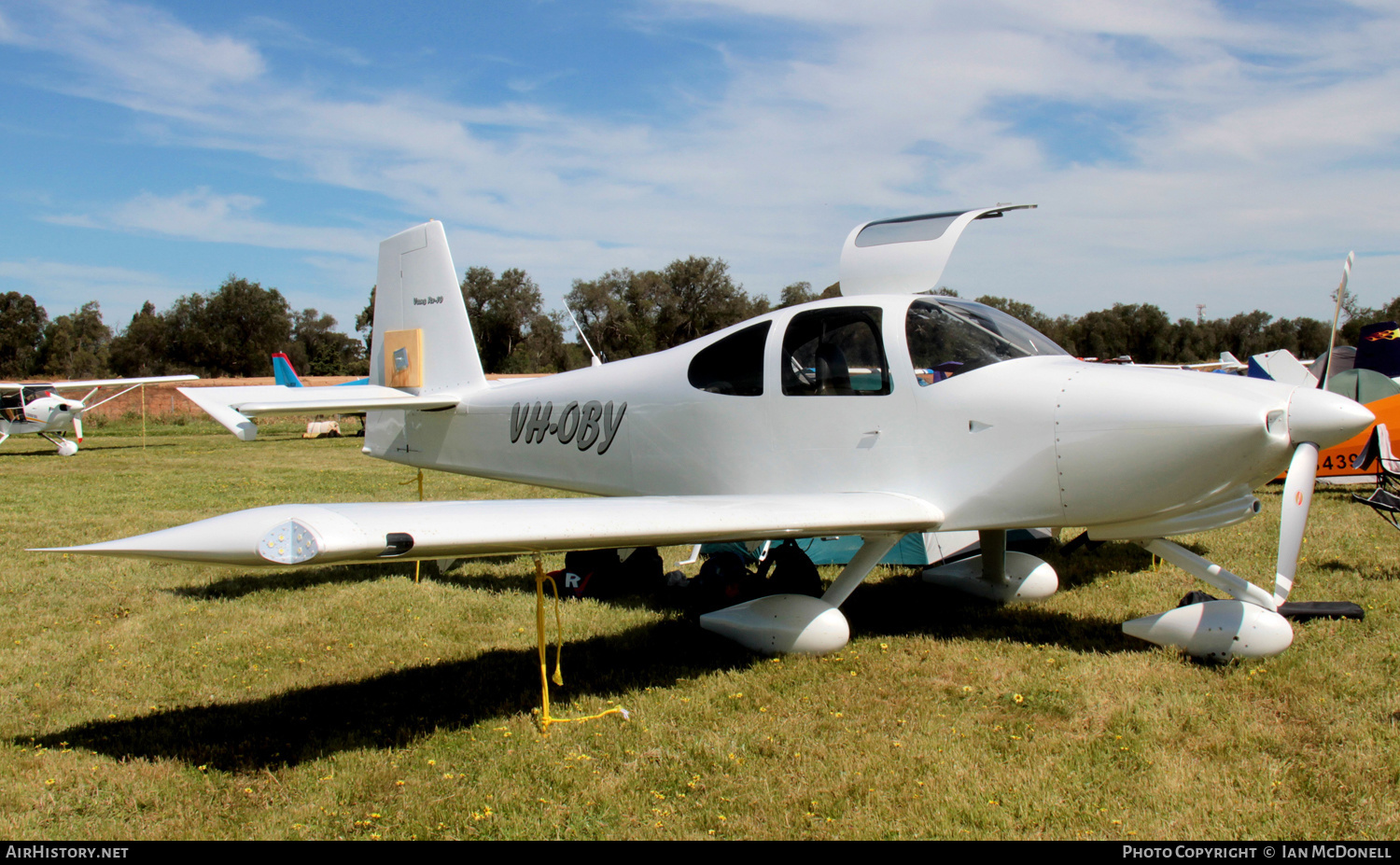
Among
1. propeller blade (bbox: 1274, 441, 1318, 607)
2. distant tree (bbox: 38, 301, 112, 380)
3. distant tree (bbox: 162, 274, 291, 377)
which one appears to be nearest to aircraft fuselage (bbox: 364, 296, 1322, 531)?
propeller blade (bbox: 1274, 441, 1318, 607)

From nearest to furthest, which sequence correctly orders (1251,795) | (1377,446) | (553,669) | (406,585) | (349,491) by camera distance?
(1251,795), (553,669), (1377,446), (406,585), (349,491)

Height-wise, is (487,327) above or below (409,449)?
above

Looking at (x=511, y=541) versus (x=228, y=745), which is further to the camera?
(x=228, y=745)

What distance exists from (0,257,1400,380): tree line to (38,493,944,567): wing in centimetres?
4222

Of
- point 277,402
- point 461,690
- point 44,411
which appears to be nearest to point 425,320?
point 277,402

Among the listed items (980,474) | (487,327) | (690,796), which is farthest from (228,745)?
(487,327)

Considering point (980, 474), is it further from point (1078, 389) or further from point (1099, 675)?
point (1099, 675)

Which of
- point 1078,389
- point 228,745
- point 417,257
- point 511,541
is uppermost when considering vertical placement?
point 417,257

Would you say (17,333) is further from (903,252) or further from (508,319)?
(903,252)

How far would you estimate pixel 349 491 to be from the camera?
12.8m

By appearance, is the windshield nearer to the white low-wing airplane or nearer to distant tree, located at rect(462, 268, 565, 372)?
the white low-wing airplane

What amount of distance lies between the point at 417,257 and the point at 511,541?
17.4 ft

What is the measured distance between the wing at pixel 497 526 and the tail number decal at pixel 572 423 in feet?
5.45

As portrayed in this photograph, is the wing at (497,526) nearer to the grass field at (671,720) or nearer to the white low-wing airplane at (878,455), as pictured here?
the white low-wing airplane at (878,455)
